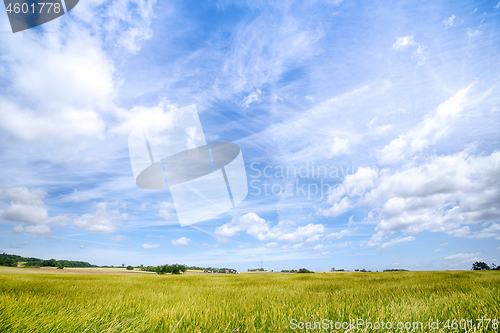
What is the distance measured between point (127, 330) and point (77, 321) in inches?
27.1

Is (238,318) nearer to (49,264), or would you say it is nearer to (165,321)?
(165,321)

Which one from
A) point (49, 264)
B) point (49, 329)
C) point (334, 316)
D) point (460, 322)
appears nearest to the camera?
point (49, 329)

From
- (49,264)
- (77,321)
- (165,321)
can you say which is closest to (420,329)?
(165,321)

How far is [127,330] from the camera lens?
110 inches

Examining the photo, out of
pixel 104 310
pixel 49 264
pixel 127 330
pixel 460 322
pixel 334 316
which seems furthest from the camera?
pixel 49 264

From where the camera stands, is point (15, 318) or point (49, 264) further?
point (49, 264)

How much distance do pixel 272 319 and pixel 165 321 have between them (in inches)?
59.1

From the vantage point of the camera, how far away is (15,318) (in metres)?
2.70

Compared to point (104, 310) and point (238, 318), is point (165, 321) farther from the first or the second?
point (104, 310)

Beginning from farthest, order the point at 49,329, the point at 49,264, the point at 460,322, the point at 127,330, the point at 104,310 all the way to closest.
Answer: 1. the point at 49,264
2. the point at 104,310
3. the point at 460,322
4. the point at 127,330
5. the point at 49,329

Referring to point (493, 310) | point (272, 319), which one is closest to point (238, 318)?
point (272, 319)

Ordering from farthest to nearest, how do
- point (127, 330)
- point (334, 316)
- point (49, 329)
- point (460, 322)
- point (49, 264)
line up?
1. point (49, 264)
2. point (334, 316)
3. point (460, 322)
4. point (127, 330)
5. point (49, 329)

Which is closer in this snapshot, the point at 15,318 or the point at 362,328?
the point at 15,318

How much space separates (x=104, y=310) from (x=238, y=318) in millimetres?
2205
